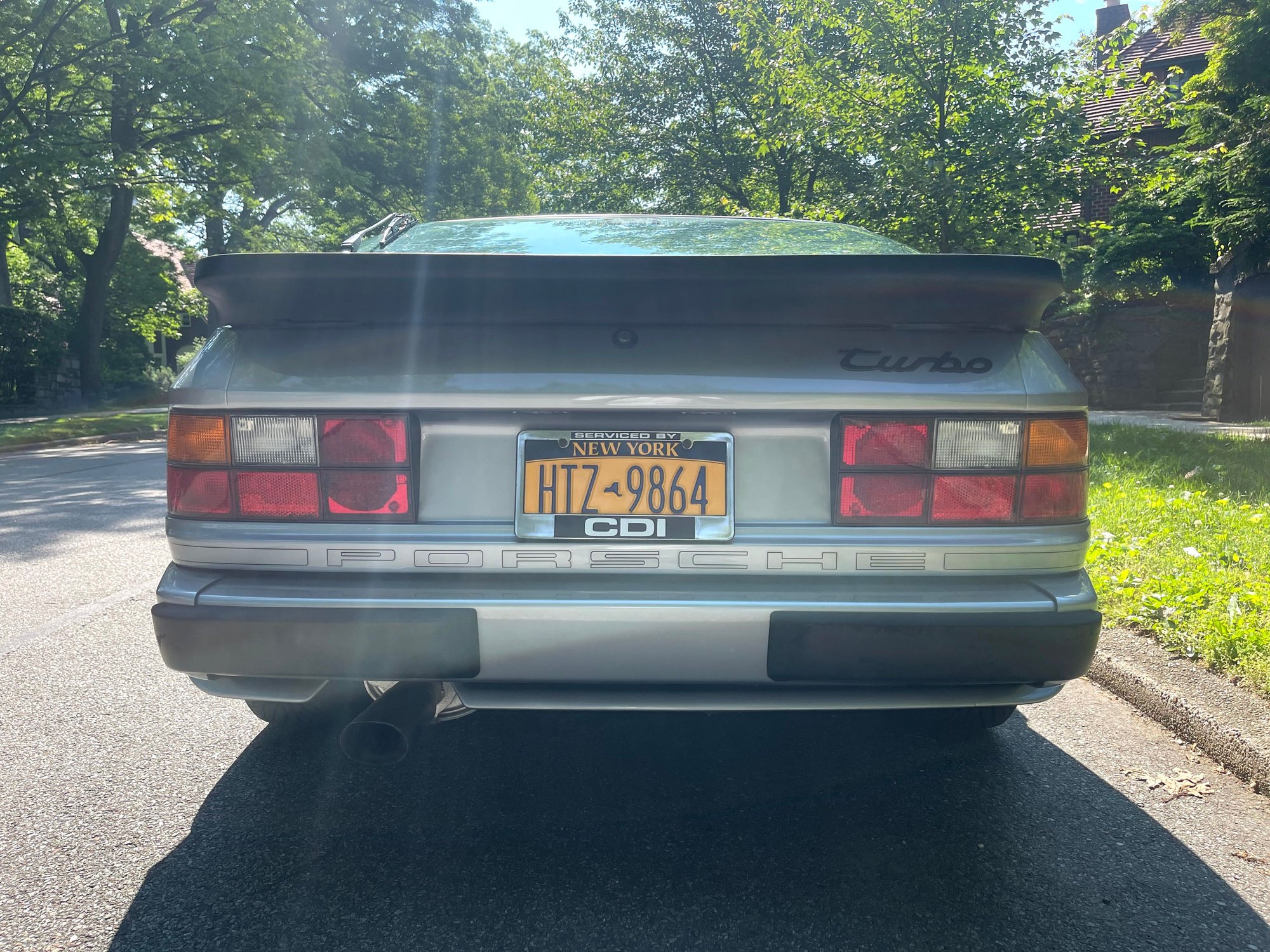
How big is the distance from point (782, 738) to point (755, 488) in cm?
111

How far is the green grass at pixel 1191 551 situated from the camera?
3.51 m

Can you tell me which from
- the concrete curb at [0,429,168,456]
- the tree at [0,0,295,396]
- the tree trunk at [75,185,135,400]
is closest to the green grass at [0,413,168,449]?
the concrete curb at [0,429,168,456]

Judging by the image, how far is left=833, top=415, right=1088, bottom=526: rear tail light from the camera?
218 cm

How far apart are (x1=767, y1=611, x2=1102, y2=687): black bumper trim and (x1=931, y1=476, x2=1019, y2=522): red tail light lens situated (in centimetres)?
22

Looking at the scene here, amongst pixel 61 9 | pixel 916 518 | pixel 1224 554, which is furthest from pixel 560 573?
pixel 61 9

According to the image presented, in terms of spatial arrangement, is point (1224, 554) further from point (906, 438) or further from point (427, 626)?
point (427, 626)

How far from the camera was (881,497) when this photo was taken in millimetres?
2182

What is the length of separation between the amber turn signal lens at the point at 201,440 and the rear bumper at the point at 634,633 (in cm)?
30

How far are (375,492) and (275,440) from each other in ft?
0.82

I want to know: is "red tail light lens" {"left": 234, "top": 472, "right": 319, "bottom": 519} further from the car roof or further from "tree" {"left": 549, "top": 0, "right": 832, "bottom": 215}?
"tree" {"left": 549, "top": 0, "right": 832, "bottom": 215}

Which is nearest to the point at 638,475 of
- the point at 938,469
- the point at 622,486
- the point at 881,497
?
the point at 622,486

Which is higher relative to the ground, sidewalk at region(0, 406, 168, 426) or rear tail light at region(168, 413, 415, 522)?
rear tail light at region(168, 413, 415, 522)

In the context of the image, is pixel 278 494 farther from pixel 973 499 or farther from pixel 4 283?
pixel 4 283

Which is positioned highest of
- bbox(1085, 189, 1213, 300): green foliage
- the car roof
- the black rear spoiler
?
bbox(1085, 189, 1213, 300): green foliage
